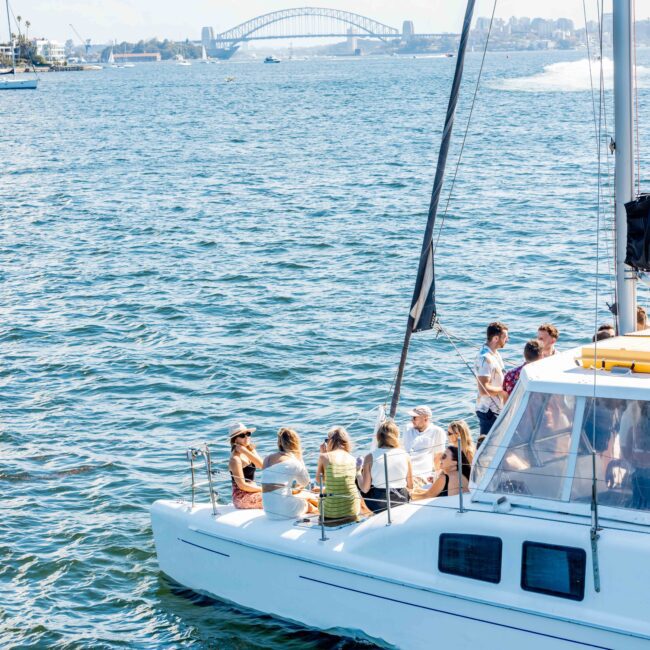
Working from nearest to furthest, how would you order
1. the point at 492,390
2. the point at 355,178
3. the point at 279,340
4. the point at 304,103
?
the point at 492,390
the point at 279,340
the point at 355,178
the point at 304,103

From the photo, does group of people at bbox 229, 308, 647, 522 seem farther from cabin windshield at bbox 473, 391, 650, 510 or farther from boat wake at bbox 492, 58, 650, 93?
boat wake at bbox 492, 58, 650, 93

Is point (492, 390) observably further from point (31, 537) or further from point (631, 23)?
point (31, 537)

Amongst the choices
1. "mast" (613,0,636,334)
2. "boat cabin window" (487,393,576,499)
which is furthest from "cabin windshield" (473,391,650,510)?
"mast" (613,0,636,334)

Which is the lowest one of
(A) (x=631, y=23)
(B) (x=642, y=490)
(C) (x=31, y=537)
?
(C) (x=31, y=537)

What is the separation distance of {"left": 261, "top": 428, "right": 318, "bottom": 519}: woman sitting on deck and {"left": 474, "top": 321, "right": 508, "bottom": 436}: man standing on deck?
230cm

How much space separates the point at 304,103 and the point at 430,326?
3735 inches

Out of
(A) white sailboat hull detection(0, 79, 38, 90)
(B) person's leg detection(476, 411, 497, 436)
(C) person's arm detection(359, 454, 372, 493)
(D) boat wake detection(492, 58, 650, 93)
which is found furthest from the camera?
(A) white sailboat hull detection(0, 79, 38, 90)

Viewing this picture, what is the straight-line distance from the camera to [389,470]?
35.6 feet

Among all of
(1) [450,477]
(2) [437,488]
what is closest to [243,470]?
(2) [437,488]

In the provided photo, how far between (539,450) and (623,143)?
3.18 m

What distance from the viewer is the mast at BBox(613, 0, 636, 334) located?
10.8m

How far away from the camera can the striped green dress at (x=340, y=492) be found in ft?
35.9

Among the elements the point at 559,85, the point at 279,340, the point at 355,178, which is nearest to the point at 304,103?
the point at 559,85

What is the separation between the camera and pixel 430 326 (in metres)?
12.7
